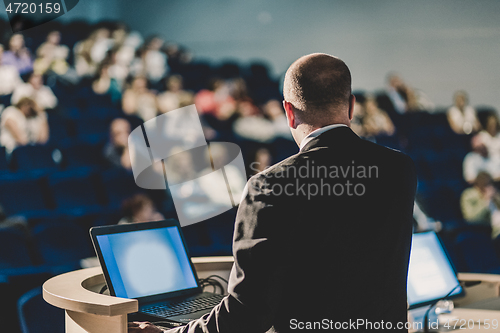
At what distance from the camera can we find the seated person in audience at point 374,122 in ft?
13.1

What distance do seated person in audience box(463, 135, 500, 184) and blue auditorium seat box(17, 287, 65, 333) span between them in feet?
10.7

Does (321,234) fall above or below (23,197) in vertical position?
above

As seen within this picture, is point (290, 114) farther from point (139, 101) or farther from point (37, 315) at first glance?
point (139, 101)

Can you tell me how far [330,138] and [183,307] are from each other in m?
0.53

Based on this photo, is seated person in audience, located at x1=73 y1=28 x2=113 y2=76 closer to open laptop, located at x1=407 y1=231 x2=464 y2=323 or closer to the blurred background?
the blurred background

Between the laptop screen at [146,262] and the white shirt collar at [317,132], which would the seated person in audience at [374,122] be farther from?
the white shirt collar at [317,132]

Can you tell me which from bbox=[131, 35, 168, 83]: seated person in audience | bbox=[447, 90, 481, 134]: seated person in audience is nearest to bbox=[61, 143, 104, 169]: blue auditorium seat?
bbox=[131, 35, 168, 83]: seated person in audience

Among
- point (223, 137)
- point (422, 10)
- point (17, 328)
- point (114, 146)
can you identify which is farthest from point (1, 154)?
point (422, 10)

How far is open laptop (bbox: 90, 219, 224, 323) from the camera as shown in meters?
1.03

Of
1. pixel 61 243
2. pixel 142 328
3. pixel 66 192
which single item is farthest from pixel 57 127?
pixel 142 328

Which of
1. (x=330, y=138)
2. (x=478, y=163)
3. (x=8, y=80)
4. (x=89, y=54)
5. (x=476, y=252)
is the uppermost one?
(x=89, y=54)

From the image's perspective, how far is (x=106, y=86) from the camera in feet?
12.6

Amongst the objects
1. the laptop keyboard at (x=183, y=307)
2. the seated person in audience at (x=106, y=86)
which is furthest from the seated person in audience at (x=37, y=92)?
the laptop keyboard at (x=183, y=307)

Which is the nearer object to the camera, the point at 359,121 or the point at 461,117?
the point at 359,121
